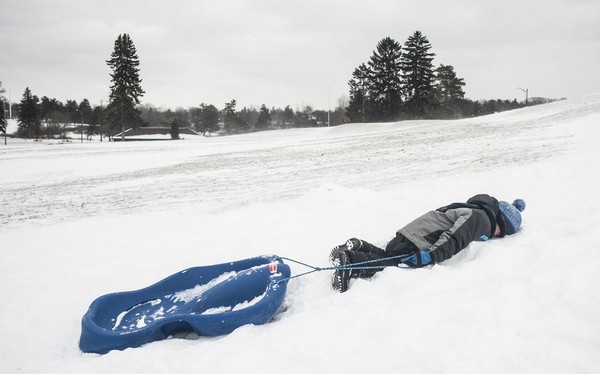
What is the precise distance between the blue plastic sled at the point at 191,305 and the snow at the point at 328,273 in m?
0.13

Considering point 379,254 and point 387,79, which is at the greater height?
point 387,79

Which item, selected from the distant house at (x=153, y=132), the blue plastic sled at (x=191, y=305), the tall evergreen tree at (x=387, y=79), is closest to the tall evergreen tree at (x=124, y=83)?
the distant house at (x=153, y=132)

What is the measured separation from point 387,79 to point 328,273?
5103 centimetres

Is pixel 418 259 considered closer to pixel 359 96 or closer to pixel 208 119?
pixel 359 96

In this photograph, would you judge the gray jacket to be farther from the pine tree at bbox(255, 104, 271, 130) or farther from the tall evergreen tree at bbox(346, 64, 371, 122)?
the pine tree at bbox(255, 104, 271, 130)

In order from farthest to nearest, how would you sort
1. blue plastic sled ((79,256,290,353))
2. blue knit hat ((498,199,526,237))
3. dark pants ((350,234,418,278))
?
blue knit hat ((498,199,526,237)) < dark pants ((350,234,418,278)) < blue plastic sled ((79,256,290,353))

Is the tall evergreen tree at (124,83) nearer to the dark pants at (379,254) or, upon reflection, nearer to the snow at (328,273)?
the snow at (328,273)

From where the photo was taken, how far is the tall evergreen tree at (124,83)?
43.7m

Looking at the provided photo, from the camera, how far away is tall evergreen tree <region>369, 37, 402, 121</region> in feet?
166

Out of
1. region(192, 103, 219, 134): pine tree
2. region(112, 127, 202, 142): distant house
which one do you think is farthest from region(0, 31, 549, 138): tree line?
region(192, 103, 219, 134): pine tree

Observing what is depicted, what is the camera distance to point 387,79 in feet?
167

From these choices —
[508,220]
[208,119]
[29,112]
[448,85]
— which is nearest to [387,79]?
[448,85]

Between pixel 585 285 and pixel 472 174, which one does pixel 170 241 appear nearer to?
pixel 585 285

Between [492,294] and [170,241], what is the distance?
4506 millimetres
